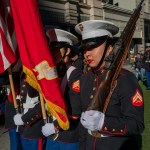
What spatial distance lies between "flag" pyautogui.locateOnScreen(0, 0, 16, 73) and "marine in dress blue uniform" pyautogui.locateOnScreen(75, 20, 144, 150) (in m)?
0.95

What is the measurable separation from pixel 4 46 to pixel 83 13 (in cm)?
1462

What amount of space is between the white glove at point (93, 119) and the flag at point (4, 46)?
1.46m

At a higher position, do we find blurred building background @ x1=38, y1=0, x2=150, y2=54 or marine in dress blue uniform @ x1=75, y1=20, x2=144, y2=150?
blurred building background @ x1=38, y1=0, x2=150, y2=54

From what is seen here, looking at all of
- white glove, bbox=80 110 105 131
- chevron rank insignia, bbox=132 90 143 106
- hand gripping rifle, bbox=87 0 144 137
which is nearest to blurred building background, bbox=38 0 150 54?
hand gripping rifle, bbox=87 0 144 137

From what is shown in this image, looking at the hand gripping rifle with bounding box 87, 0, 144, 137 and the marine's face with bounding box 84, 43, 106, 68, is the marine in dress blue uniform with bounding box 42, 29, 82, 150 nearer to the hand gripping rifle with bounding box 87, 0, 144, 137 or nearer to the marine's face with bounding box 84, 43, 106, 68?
the marine's face with bounding box 84, 43, 106, 68

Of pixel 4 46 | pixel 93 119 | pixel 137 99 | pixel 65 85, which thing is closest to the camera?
pixel 93 119

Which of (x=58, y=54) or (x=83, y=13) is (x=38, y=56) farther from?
(x=83, y=13)

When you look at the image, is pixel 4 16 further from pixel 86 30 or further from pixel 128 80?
pixel 128 80

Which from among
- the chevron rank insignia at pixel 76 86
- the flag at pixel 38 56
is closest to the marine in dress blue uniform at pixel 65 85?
the chevron rank insignia at pixel 76 86

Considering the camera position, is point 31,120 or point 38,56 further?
point 31,120

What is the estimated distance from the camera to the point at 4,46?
321cm

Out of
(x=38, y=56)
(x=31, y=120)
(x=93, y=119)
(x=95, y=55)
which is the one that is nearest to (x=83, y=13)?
(x=31, y=120)

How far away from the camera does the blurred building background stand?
14234 mm

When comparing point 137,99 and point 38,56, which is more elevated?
point 38,56
